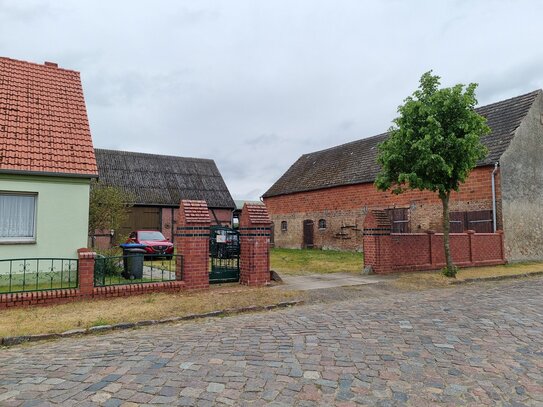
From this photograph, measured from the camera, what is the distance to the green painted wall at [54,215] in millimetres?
10258

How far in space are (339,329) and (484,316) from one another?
305 cm

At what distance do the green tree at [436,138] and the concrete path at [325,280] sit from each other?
9.89 ft

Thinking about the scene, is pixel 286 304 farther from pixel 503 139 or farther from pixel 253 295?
pixel 503 139

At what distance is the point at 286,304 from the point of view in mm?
8891

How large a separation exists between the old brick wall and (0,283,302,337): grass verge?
44.1 feet

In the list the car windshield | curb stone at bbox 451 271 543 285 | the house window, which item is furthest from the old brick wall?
the house window

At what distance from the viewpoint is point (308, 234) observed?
29.7 metres

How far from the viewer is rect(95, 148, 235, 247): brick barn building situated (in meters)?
28.6

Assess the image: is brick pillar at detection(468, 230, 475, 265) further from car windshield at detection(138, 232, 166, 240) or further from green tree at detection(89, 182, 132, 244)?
green tree at detection(89, 182, 132, 244)

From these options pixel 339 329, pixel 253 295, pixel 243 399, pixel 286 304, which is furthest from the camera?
pixel 253 295

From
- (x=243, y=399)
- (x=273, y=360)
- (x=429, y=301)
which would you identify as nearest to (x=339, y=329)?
(x=273, y=360)

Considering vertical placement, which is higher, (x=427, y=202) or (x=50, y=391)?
(x=427, y=202)

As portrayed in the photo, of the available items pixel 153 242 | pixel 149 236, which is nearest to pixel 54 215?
pixel 153 242

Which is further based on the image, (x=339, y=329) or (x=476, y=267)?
(x=476, y=267)
